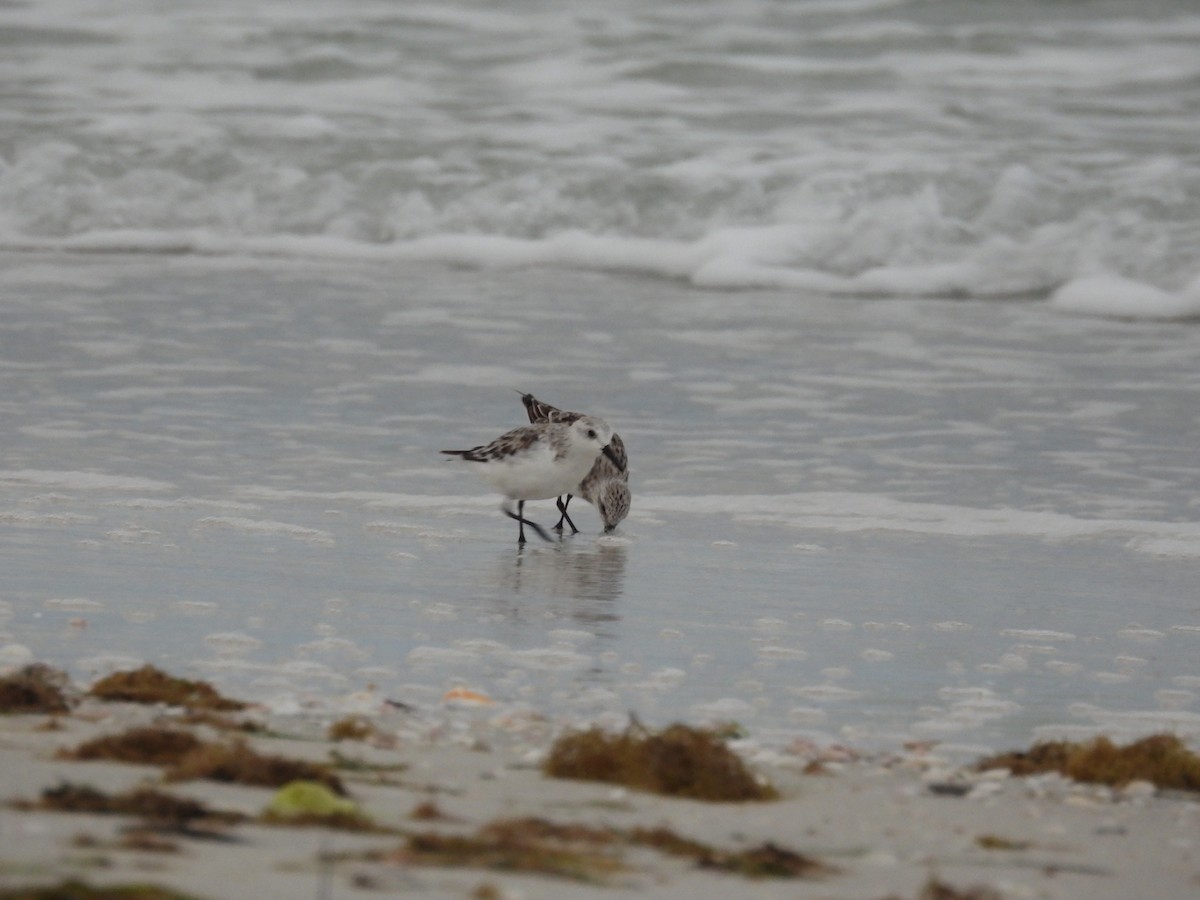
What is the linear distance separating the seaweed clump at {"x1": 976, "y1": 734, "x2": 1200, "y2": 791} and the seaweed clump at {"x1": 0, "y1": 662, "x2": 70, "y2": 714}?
6.95 ft

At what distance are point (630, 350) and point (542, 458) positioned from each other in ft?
12.3

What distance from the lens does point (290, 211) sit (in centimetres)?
1603

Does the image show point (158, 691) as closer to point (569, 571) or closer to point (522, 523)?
point (569, 571)

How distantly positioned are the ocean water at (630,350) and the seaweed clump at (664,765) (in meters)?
0.75

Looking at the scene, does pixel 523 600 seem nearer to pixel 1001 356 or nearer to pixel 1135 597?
pixel 1135 597

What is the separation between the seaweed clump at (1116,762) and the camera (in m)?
A: 4.27

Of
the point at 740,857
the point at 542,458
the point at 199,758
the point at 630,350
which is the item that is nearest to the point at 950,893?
the point at 740,857

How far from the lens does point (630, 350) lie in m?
11.2

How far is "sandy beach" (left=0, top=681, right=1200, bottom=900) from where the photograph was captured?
2994 mm

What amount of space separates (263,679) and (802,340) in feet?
23.2

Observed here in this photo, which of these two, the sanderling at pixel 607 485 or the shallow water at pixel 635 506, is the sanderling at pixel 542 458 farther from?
the shallow water at pixel 635 506

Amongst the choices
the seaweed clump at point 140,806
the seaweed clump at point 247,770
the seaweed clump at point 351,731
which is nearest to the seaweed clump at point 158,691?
the seaweed clump at point 351,731

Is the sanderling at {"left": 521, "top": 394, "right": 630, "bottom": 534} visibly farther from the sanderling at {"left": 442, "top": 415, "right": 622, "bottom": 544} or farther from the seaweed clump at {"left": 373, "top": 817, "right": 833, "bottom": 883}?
the seaweed clump at {"left": 373, "top": 817, "right": 833, "bottom": 883}

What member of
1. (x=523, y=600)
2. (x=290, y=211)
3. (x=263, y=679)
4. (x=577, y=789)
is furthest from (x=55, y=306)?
(x=577, y=789)
